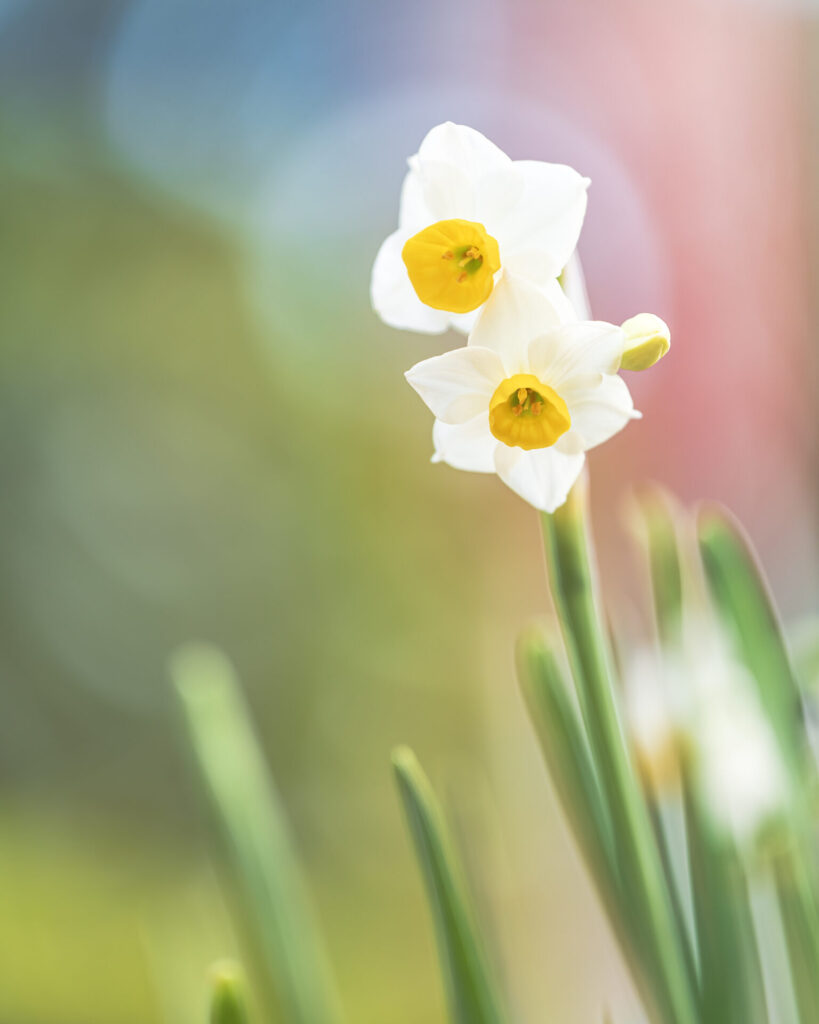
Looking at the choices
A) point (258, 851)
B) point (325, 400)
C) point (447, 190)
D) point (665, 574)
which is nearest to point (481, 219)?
point (447, 190)

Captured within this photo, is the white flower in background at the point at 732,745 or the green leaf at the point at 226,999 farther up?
the white flower in background at the point at 732,745

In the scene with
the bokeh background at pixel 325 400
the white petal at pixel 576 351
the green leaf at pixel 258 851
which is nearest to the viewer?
the white petal at pixel 576 351

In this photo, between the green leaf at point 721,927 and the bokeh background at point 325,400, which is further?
the bokeh background at point 325,400

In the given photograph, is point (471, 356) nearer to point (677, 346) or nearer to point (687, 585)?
point (687, 585)

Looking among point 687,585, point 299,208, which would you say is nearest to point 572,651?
point 687,585

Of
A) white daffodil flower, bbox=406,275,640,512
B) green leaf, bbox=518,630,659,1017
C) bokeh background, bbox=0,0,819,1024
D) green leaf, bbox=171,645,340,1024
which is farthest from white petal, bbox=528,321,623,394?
bokeh background, bbox=0,0,819,1024

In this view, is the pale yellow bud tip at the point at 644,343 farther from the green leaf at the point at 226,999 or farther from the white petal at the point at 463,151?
the green leaf at the point at 226,999

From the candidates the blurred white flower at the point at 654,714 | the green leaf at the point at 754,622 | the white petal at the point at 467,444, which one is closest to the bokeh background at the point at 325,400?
the blurred white flower at the point at 654,714

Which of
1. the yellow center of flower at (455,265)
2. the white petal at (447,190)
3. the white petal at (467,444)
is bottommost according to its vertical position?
the white petal at (467,444)

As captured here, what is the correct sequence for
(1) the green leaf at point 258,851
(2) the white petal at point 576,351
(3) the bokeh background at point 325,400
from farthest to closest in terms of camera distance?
(3) the bokeh background at point 325,400
(1) the green leaf at point 258,851
(2) the white petal at point 576,351
